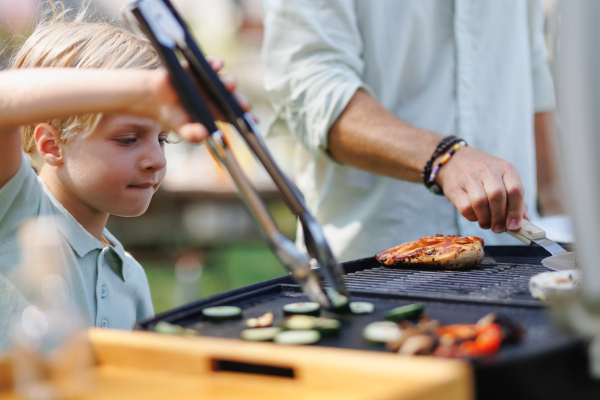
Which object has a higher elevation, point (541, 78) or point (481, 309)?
point (541, 78)

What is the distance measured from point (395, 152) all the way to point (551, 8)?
3.86 feet

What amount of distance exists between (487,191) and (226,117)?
0.89 m

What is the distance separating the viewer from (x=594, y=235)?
0.73 m

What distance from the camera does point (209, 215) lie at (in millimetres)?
7941

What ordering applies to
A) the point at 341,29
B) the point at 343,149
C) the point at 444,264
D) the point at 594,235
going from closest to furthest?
the point at 594,235 < the point at 444,264 < the point at 343,149 < the point at 341,29

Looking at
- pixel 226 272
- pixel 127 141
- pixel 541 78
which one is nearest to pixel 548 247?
pixel 127 141

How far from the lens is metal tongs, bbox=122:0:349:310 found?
35.5 inches

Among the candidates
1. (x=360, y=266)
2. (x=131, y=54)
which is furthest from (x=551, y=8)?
(x=131, y=54)

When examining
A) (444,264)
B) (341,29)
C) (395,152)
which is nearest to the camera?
(444,264)

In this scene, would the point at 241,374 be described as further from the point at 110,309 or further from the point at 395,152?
the point at 395,152

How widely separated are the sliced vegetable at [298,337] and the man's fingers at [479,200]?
849mm

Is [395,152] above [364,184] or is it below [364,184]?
above

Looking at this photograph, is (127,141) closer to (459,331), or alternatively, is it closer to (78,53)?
(78,53)

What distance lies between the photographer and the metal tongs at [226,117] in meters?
0.90
